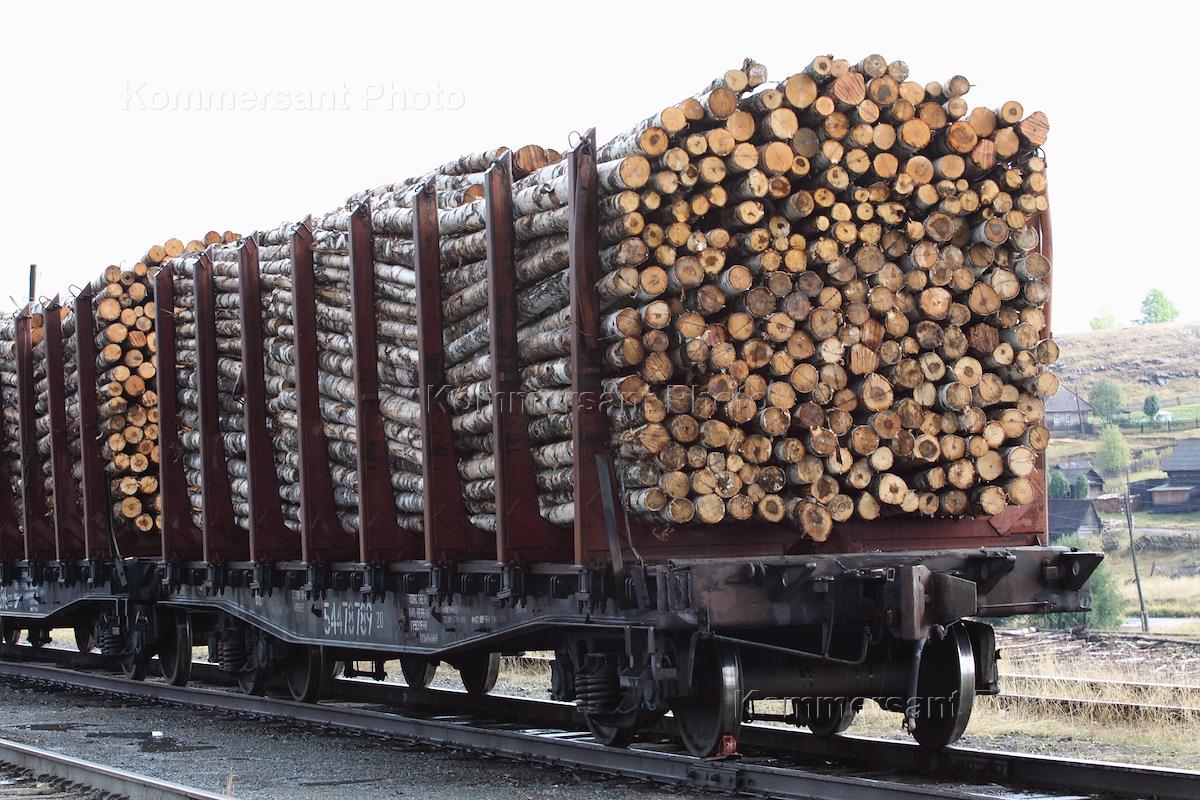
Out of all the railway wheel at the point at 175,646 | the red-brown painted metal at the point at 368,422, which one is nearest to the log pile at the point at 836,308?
the red-brown painted metal at the point at 368,422

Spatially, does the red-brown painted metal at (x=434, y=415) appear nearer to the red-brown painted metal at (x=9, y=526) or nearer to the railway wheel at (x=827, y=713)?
the railway wheel at (x=827, y=713)

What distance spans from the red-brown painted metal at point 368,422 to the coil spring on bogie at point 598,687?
2182 mm

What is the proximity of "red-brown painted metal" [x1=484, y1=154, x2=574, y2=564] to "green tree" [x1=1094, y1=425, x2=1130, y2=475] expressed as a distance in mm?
63758

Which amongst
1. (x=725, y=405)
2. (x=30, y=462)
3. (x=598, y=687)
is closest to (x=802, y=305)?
(x=725, y=405)

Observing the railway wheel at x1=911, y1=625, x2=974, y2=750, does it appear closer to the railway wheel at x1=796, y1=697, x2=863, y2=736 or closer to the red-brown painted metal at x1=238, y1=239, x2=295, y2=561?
the railway wheel at x1=796, y1=697, x2=863, y2=736

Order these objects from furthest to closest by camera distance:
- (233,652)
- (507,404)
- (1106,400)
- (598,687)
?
(1106,400)
(233,652)
(507,404)
(598,687)

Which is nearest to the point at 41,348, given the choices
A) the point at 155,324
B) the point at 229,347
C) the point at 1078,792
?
the point at 155,324

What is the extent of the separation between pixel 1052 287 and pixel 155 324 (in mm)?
8140

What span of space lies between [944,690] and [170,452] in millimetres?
7417

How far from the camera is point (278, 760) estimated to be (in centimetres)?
962

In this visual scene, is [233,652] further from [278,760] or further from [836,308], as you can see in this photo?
[836,308]

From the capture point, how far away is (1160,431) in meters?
79.3

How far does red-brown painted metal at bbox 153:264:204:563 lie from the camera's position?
13289 millimetres

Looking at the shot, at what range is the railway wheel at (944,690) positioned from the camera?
8.76 m
